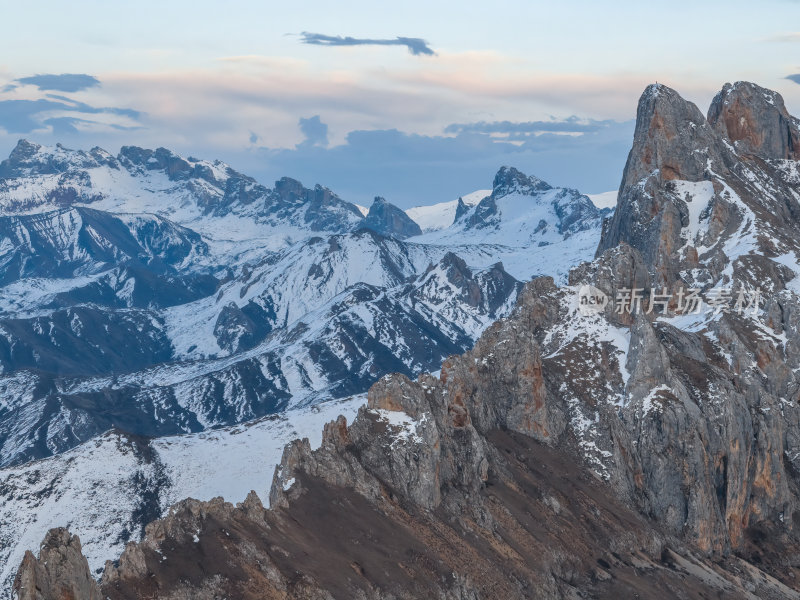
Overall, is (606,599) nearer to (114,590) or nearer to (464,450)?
(464,450)

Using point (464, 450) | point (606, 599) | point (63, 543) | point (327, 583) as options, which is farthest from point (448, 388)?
point (63, 543)

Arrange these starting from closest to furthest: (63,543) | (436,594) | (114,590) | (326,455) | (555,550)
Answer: (63,543)
(114,590)
(436,594)
(326,455)
(555,550)

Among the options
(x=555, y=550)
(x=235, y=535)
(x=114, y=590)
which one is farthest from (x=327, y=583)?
(x=555, y=550)

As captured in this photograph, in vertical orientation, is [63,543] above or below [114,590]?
above

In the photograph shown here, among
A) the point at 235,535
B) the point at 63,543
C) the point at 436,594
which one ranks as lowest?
the point at 436,594

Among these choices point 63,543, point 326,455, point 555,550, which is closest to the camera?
point 63,543

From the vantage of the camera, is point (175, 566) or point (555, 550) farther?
point (555, 550)
